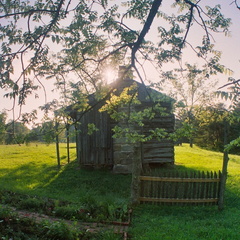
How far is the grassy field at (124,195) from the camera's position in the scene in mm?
7203

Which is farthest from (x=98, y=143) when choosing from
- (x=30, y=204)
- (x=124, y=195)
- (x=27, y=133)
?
(x=27, y=133)

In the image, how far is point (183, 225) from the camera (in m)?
7.80

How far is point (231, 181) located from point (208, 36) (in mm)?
8456

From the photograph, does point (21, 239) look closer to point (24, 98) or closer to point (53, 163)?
point (24, 98)

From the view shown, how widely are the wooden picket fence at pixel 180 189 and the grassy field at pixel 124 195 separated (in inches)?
10.7

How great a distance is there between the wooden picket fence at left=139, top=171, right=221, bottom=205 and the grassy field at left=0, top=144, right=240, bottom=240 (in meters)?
0.27

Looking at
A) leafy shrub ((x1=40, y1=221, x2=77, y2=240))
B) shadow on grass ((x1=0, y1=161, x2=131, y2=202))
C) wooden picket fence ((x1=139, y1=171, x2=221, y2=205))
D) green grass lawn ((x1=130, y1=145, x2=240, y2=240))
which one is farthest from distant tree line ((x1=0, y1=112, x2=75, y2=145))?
wooden picket fence ((x1=139, y1=171, x2=221, y2=205))

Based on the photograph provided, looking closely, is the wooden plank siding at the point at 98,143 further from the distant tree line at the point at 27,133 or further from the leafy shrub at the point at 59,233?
the leafy shrub at the point at 59,233

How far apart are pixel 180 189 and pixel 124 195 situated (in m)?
2.76

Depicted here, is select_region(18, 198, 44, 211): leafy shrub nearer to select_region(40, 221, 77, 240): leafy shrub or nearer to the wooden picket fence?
select_region(40, 221, 77, 240): leafy shrub

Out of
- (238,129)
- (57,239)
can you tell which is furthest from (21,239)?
(238,129)

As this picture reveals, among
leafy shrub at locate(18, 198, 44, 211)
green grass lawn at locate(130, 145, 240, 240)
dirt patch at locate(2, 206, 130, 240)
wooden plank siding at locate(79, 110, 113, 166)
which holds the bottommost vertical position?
green grass lawn at locate(130, 145, 240, 240)

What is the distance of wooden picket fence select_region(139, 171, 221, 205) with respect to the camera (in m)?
10.1

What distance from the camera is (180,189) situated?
399 inches
